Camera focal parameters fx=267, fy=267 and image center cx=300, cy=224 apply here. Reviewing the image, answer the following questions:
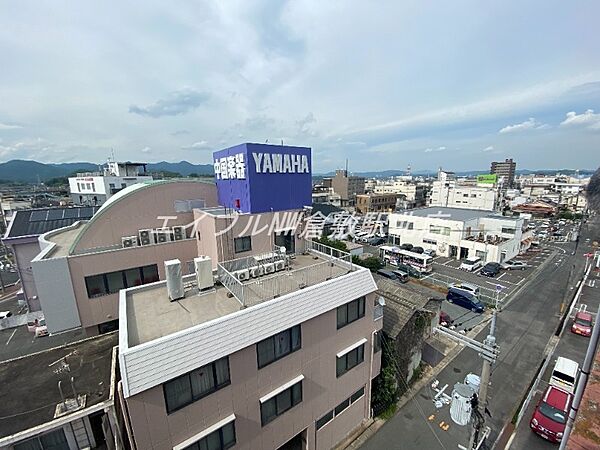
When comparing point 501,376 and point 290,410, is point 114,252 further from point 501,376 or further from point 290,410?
point 501,376

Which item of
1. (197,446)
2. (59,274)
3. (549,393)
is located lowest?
(549,393)

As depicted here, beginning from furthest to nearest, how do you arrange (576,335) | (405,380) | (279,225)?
(576,335) → (405,380) → (279,225)

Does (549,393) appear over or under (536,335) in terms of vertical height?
over

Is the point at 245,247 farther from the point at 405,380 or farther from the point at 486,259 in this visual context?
the point at 486,259

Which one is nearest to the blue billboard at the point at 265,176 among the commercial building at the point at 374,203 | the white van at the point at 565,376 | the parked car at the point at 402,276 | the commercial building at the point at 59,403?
the commercial building at the point at 59,403

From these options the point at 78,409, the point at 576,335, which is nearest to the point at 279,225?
the point at 78,409

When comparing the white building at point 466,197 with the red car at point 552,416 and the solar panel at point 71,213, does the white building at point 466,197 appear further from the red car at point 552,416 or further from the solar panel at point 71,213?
the solar panel at point 71,213

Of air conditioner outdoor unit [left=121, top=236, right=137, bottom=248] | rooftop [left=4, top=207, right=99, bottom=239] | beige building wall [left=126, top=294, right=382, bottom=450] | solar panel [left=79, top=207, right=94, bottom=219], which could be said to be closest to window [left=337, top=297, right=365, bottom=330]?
beige building wall [left=126, top=294, right=382, bottom=450]
